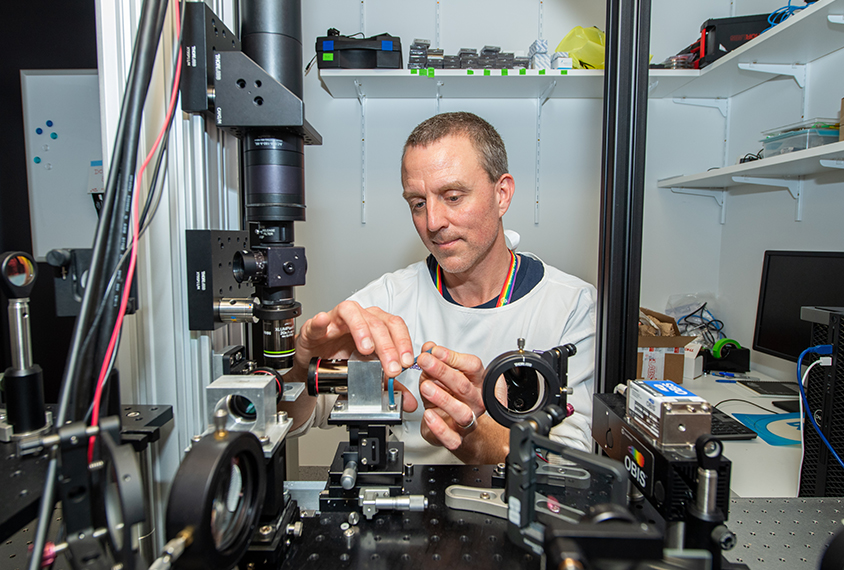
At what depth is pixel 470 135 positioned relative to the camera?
1325 mm

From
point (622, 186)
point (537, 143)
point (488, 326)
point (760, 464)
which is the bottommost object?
point (760, 464)

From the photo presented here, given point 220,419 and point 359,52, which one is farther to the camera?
point 359,52

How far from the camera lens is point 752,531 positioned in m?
0.63

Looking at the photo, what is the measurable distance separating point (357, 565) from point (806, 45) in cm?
227

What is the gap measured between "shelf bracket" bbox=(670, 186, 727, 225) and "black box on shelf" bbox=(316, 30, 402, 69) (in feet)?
5.21

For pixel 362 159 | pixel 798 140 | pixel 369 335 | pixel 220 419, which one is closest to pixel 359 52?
pixel 362 159

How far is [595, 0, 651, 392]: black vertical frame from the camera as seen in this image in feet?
2.38

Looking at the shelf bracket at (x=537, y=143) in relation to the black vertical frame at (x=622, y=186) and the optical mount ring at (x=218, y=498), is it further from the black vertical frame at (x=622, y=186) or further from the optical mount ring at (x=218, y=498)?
the optical mount ring at (x=218, y=498)

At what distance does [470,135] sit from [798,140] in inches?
47.2

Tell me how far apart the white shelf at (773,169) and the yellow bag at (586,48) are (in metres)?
0.70

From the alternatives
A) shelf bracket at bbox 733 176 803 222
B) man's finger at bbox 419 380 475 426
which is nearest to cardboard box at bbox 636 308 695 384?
shelf bracket at bbox 733 176 803 222

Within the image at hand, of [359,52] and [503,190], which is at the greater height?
[359,52]

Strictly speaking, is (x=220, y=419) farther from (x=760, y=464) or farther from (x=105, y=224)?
(x=760, y=464)

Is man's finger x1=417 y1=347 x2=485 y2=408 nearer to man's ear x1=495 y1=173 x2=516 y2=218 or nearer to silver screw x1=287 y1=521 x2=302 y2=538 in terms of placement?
silver screw x1=287 y1=521 x2=302 y2=538
